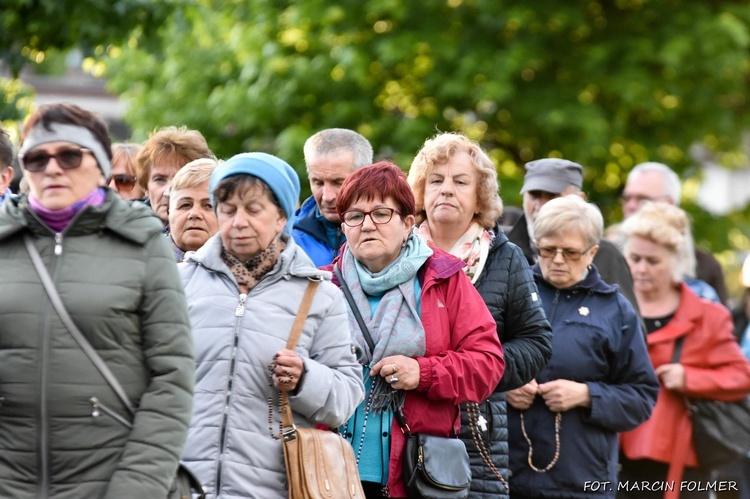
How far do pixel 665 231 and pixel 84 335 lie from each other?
5.03m

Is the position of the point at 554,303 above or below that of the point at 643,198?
below

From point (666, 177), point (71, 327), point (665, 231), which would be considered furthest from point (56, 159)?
point (666, 177)

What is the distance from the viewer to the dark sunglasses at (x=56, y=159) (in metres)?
4.01

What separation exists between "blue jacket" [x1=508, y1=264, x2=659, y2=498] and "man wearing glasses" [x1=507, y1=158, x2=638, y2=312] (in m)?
0.67

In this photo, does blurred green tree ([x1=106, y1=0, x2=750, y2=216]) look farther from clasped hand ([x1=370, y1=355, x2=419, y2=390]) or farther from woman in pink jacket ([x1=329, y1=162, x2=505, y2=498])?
clasped hand ([x1=370, y1=355, x2=419, y2=390])

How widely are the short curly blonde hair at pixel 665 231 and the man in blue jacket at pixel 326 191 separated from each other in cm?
248

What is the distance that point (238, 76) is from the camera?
1686 cm

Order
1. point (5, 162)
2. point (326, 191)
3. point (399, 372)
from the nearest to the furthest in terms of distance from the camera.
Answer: point (399, 372) → point (5, 162) → point (326, 191)

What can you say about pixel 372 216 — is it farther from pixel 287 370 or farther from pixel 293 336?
pixel 287 370

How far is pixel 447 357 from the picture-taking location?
5.20 metres

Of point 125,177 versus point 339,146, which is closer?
point 339,146

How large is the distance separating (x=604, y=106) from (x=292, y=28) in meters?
3.93

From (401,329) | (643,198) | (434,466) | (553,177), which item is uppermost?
(643,198)

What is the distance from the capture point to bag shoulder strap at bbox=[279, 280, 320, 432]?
4.54 metres
